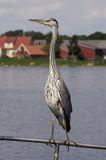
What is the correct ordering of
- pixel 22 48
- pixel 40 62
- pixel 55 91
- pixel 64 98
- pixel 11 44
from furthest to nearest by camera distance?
pixel 11 44 < pixel 22 48 < pixel 40 62 < pixel 64 98 < pixel 55 91

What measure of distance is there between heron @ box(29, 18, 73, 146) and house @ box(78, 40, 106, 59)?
356 feet

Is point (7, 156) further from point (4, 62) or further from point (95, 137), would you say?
point (4, 62)

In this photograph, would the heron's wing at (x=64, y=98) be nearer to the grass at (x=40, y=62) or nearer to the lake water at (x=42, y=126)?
the lake water at (x=42, y=126)

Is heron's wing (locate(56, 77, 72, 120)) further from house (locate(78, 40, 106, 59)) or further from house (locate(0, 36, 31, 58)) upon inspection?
house (locate(0, 36, 31, 58))

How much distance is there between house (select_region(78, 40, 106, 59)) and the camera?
390ft

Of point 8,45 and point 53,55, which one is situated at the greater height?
point 53,55

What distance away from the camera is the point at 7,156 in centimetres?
1878

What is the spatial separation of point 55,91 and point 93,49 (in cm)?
11522

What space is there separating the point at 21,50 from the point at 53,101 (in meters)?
109

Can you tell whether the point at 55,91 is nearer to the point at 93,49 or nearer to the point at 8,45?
the point at 93,49

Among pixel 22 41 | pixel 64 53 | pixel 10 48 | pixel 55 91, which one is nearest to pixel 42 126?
pixel 55 91

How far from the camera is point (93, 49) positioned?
12356 cm

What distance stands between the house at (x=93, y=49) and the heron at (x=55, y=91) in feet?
356

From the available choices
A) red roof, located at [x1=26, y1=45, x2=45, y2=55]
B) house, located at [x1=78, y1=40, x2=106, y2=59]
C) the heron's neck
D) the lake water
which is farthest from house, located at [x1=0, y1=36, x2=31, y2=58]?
the heron's neck
